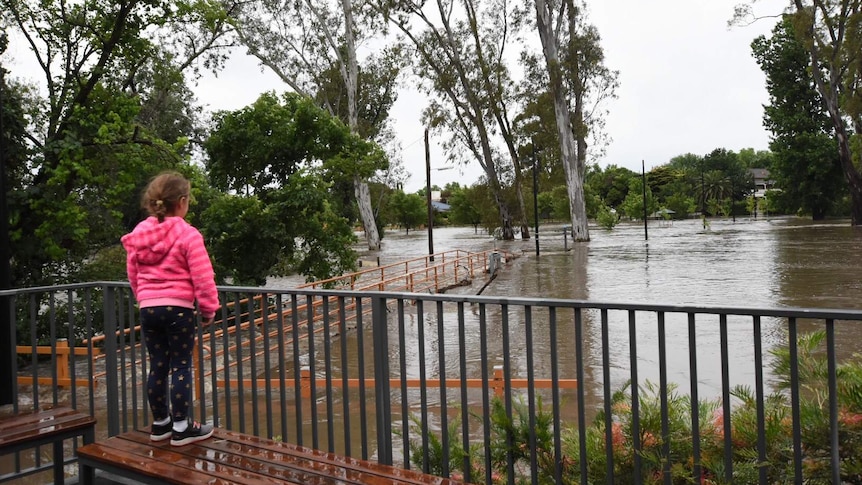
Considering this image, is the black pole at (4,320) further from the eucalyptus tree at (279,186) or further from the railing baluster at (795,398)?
the eucalyptus tree at (279,186)

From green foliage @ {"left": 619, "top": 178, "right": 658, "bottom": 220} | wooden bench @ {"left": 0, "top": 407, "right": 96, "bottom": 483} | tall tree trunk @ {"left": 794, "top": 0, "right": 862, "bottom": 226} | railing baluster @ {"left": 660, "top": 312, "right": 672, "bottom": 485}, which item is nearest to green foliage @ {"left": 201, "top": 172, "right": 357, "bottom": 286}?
wooden bench @ {"left": 0, "top": 407, "right": 96, "bottom": 483}

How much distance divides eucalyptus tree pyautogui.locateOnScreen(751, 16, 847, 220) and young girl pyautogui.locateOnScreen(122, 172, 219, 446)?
231 feet

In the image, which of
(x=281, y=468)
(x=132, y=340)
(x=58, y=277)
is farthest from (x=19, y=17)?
(x=281, y=468)

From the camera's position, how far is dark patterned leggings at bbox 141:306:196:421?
325cm

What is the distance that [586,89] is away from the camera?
48.3 m

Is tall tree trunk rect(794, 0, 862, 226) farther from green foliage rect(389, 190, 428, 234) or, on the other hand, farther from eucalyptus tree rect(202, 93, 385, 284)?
green foliage rect(389, 190, 428, 234)

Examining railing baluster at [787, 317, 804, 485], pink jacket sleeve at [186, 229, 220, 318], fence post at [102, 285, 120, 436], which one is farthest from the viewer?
fence post at [102, 285, 120, 436]

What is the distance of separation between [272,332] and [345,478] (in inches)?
532

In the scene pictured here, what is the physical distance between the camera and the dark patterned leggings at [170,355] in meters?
3.25

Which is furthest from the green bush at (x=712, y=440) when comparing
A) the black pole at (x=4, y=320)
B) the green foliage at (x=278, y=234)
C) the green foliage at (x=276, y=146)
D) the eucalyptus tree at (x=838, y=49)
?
the eucalyptus tree at (x=838, y=49)

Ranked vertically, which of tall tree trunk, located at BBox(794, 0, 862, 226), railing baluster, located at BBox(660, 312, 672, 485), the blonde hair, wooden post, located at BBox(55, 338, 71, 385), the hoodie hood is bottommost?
wooden post, located at BBox(55, 338, 71, 385)

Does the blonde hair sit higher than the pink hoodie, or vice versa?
the blonde hair

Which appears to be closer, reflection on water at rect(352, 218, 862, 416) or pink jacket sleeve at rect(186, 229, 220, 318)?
pink jacket sleeve at rect(186, 229, 220, 318)

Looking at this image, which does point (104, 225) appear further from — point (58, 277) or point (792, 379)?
point (792, 379)
